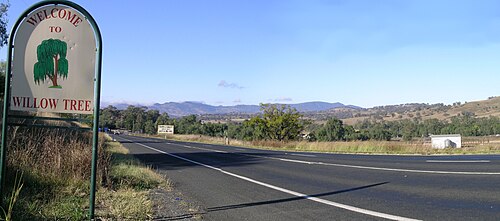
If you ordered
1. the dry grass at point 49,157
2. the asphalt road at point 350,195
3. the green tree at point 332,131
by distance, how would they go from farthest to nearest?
the green tree at point 332,131 < the dry grass at point 49,157 < the asphalt road at point 350,195

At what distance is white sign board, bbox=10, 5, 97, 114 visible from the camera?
5.50m

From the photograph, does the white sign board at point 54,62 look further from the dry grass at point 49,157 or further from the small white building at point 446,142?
the small white building at point 446,142

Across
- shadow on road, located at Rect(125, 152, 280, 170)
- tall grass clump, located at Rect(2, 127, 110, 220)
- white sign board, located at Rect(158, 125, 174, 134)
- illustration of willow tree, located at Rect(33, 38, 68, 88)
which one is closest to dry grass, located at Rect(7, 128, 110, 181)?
→ tall grass clump, located at Rect(2, 127, 110, 220)

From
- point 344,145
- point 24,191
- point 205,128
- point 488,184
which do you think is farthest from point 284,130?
point 205,128

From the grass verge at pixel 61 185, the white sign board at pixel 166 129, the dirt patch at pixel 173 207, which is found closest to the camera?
the grass verge at pixel 61 185

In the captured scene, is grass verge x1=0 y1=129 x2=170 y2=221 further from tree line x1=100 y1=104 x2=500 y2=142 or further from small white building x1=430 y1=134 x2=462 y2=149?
tree line x1=100 y1=104 x2=500 y2=142

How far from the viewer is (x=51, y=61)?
18.4 ft

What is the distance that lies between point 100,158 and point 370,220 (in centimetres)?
606

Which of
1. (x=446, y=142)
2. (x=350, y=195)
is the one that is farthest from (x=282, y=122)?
(x=350, y=195)

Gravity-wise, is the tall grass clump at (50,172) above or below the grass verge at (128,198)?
above

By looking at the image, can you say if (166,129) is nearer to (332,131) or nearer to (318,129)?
(318,129)

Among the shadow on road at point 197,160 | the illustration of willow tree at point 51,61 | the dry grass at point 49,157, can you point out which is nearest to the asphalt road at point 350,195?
the dry grass at point 49,157

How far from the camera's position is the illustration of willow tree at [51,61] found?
5.58 m

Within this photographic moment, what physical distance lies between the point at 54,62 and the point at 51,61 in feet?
0.13
